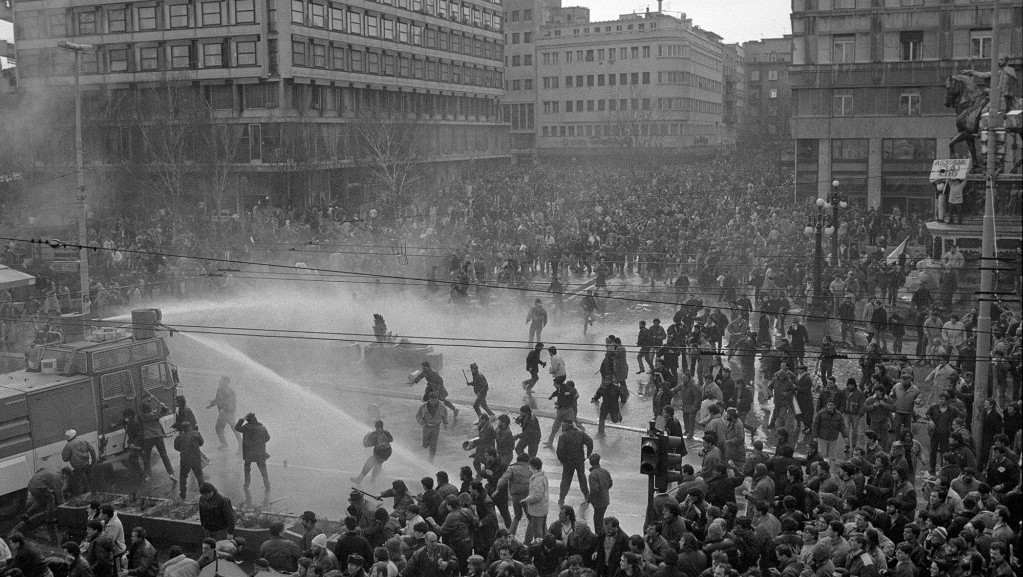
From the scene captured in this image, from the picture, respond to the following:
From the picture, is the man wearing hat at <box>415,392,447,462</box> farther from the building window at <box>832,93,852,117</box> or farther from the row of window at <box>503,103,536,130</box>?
the row of window at <box>503,103,536,130</box>

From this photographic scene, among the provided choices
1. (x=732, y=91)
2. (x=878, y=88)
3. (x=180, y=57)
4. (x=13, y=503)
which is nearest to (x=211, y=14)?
(x=180, y=57)

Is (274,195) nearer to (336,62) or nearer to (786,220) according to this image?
(336,62)

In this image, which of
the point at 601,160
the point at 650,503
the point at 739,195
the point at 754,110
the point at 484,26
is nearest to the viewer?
the point at 650,503

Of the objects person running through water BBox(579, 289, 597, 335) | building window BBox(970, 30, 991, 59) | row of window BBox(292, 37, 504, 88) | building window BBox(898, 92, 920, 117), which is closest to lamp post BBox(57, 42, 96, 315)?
person running through water BBox(579, 289, 597, 335)

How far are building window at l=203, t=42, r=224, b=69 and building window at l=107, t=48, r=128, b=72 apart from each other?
5151 mm

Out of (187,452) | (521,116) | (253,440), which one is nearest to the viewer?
(187,452)

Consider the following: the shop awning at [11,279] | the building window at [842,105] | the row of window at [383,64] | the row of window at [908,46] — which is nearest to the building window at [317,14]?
the row of window at [383,64]

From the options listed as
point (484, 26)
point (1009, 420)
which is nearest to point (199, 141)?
point (484, 26)

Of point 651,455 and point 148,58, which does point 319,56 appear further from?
point 651,455

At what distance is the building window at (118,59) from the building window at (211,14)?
17.9 feet

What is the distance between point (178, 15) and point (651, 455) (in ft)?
177

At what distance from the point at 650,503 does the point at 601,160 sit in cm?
9319

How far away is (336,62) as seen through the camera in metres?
63.3

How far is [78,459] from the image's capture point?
1566cm
